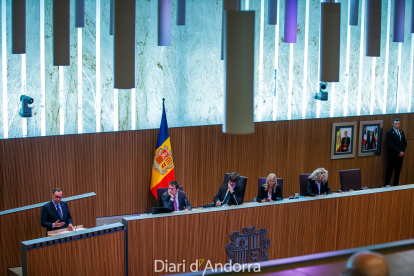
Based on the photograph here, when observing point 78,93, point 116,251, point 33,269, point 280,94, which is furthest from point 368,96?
point 33,269

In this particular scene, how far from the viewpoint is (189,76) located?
29.5 ft

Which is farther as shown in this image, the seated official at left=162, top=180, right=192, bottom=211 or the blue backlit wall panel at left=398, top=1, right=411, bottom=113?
the blue backlit wall panel at left=398, top=1, right=411, bottom=113

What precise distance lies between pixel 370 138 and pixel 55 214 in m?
6.96

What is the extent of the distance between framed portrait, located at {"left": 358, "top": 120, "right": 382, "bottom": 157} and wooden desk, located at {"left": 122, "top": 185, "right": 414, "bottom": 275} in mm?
3182

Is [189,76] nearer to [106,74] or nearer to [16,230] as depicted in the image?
[106,74]

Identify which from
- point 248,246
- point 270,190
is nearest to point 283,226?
point 248,246

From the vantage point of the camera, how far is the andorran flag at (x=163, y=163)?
28.1 feet

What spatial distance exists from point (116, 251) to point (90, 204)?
1.45 m

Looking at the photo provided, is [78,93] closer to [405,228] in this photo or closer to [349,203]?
[349,203]

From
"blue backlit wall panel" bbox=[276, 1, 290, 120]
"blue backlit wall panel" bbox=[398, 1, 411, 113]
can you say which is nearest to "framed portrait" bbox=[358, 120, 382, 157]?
"blue backlit wall panel" bbox=[398, 1, 411, 113]

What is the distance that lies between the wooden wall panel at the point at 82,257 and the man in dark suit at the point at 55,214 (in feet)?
2.66

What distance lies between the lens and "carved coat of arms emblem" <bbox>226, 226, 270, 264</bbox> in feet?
21.2

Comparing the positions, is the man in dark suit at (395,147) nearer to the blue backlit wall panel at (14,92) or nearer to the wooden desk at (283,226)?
the wooden desk at (283,226)

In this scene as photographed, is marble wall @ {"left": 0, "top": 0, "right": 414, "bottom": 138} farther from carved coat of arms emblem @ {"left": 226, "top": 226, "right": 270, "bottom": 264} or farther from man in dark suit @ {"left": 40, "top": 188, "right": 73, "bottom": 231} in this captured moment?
carved coat of arms emblem @ {"left": 226, "top": 226, "right": 270, "bottom": 264}
